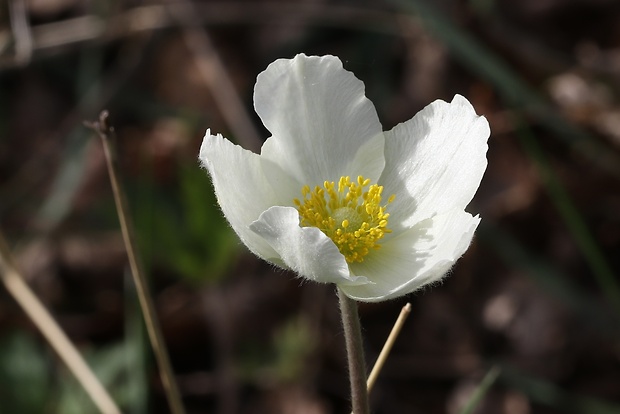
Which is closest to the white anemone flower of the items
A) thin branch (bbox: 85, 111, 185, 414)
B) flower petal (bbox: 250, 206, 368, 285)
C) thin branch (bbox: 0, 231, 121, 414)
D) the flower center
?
the flower center

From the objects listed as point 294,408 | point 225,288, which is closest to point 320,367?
point 294,408

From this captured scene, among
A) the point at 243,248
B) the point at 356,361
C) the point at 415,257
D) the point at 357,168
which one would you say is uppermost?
the point at 243,248

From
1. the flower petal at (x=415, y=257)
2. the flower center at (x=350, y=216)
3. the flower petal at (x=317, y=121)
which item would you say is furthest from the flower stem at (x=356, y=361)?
the flower petal at (x=317, y=121)

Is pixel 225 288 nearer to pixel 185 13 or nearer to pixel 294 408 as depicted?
pixel 294 408

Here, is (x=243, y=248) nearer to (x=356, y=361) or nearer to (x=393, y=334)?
(x=393, y=334)

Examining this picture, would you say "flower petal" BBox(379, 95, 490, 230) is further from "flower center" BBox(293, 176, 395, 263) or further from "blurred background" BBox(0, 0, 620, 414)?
"blurred background" BBox(0, 0, 620, 414)

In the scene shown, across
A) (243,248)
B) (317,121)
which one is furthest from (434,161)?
(243,248)

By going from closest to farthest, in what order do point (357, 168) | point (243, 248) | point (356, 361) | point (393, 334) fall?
point (356, 361) < point (393, 334) < point (357, 168) < point (243, 248)

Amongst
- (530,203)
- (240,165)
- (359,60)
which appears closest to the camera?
(240,165)
